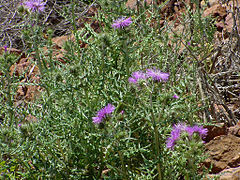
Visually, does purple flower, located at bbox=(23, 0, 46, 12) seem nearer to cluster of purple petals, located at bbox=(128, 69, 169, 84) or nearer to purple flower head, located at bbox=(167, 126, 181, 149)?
cluster of purple petals, located at bbox=(128, 69, 169, 84)

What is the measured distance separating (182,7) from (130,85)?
11.7 feet

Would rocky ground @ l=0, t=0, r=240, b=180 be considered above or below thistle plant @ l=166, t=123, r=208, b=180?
below

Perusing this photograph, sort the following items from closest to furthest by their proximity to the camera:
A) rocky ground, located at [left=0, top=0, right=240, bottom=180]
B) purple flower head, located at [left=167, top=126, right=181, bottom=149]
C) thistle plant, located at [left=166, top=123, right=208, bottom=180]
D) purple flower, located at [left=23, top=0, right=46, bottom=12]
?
thistle plant, located at [left=166, top=123, right=208, bottom=180] → purple flower head, located at [left=167, top=126, right=181, bottom=149] → rocky ground, located at [left=0, top=0, right=240, bottom=180] → purple flower, located at [left=23, top=0, right=46, bottom=12]

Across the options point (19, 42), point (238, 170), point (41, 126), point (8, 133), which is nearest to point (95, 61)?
point (41, 126)

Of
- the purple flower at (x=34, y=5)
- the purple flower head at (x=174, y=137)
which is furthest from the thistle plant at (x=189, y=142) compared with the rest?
the purple flower at (x=34, y=5)

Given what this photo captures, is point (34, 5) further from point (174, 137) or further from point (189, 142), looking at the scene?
point (189, 142)

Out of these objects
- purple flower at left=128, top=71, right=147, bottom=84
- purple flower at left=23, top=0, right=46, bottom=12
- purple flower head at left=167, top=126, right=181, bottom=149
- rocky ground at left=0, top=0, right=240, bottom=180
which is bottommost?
rocky ground at left=0, top=0, right=240, bottom=180

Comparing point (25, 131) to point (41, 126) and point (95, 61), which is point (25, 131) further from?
point (95, 61)

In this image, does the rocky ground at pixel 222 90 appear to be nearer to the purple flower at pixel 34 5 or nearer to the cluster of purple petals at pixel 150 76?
the purple flower at pixel 34 5

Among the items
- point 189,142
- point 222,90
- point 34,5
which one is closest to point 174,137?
point 189,142

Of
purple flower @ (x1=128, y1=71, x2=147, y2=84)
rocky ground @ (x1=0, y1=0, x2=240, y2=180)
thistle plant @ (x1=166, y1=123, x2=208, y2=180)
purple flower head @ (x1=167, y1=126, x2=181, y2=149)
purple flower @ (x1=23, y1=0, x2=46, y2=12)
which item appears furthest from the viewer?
purple flower @ (x1=23, y1=0, x2=46, y2=12)

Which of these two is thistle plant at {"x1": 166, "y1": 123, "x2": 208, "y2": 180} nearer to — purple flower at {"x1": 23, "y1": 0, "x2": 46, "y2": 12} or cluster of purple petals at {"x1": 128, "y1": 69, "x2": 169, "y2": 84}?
cluster of purple petals at {"x1": 128, "y1": 69, "x2": 169, "y2": 84}

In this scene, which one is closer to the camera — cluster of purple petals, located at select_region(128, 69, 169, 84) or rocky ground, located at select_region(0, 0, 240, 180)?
cluster of purple petals, located at select_region(128, 69, 169, 84)

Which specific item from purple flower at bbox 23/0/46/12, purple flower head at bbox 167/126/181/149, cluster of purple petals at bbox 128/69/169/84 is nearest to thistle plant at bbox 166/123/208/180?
purple flower head at bbox 167/126/181/149
